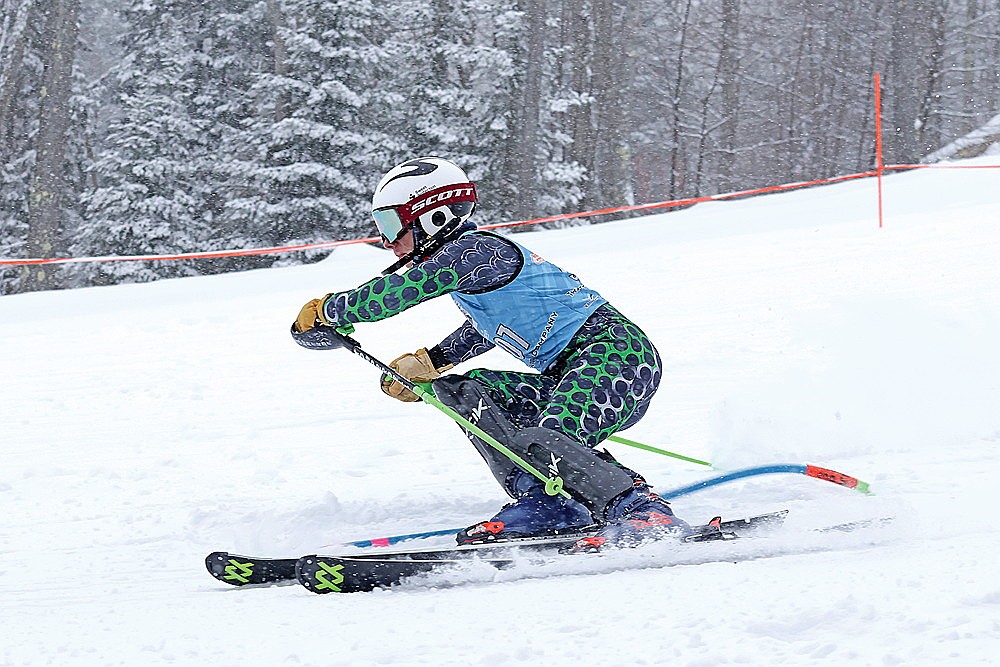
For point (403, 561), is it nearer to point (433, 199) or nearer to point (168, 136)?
point (433, 199)

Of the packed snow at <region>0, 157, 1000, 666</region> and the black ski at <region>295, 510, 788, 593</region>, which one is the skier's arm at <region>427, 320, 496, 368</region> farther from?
the black ski at <region>295, 510, 788, 593</region>

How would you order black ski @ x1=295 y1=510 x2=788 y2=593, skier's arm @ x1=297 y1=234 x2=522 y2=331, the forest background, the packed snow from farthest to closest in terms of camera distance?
the forest background
skier's arm @ x1=297 y1=234 x2=522 y2=331
black ski @ x1=295 y1=510 x2=788 y2=593
the packed snow

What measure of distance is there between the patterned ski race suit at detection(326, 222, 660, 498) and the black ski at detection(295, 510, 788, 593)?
1.50 feet

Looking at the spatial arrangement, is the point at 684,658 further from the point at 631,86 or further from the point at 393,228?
the point at 631,86

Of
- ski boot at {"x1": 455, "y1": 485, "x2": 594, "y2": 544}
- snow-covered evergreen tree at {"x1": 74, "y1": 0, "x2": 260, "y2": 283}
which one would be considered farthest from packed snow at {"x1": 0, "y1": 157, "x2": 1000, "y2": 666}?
snow-covered evergreen tree at {"x1": 74, "y1": 0, "x2": 260, "y2": 283}

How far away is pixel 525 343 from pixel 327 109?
17825 millimetres

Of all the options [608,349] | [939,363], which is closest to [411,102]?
[939,363]

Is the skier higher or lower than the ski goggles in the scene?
lower

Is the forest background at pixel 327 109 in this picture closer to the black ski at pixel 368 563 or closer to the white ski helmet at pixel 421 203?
the white ski helmet at pixel 421 203

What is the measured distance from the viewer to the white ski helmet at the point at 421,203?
13.8 feet

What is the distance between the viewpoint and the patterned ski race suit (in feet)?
13.2

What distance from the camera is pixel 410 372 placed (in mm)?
4637

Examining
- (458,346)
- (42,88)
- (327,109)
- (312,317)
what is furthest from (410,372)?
(327,109)

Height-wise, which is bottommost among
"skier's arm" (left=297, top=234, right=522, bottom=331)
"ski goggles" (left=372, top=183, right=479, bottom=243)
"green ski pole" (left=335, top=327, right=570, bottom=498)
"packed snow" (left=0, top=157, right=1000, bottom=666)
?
"packed snow" (left=0, top=157, right=1000, bottom=666)
